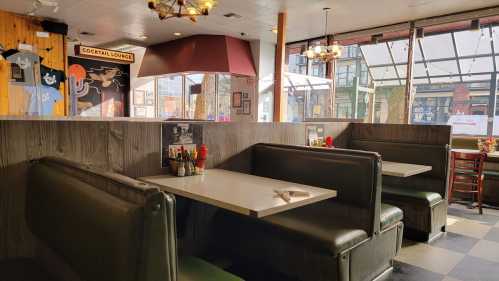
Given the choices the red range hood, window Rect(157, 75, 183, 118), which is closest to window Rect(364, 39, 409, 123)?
the red range hood

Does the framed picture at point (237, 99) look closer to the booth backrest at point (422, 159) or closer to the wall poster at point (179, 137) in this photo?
the booth backrest at point (422, 159)

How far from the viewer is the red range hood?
7.44 meters

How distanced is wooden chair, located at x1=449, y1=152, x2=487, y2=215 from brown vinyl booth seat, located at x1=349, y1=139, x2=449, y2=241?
1.15m

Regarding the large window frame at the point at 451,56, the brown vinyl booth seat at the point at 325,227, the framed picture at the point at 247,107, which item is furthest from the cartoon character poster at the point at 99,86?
the brown vinyl booth seat at the point at 325,227

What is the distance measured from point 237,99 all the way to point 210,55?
1.29 meters

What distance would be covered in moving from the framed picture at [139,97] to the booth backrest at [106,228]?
8.89m

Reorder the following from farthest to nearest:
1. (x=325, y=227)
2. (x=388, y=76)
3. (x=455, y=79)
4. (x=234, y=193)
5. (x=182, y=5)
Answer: (x=388, y=76) < (x=455, y=79) < (x=182, y=5) < (x=325, y=227) < (x=234, y=193)

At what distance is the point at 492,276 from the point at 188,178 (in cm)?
249

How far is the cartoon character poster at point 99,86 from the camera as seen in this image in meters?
9.10

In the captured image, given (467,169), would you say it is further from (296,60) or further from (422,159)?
(296,60)

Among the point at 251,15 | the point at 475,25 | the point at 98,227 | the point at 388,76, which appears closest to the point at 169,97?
the point at 251,15

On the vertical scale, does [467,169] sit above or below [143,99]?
below

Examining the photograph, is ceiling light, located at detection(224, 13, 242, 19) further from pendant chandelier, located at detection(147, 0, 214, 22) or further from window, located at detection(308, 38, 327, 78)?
window, located at detection(308, 38, 327, 78)

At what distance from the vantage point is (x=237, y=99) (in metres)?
8.20
